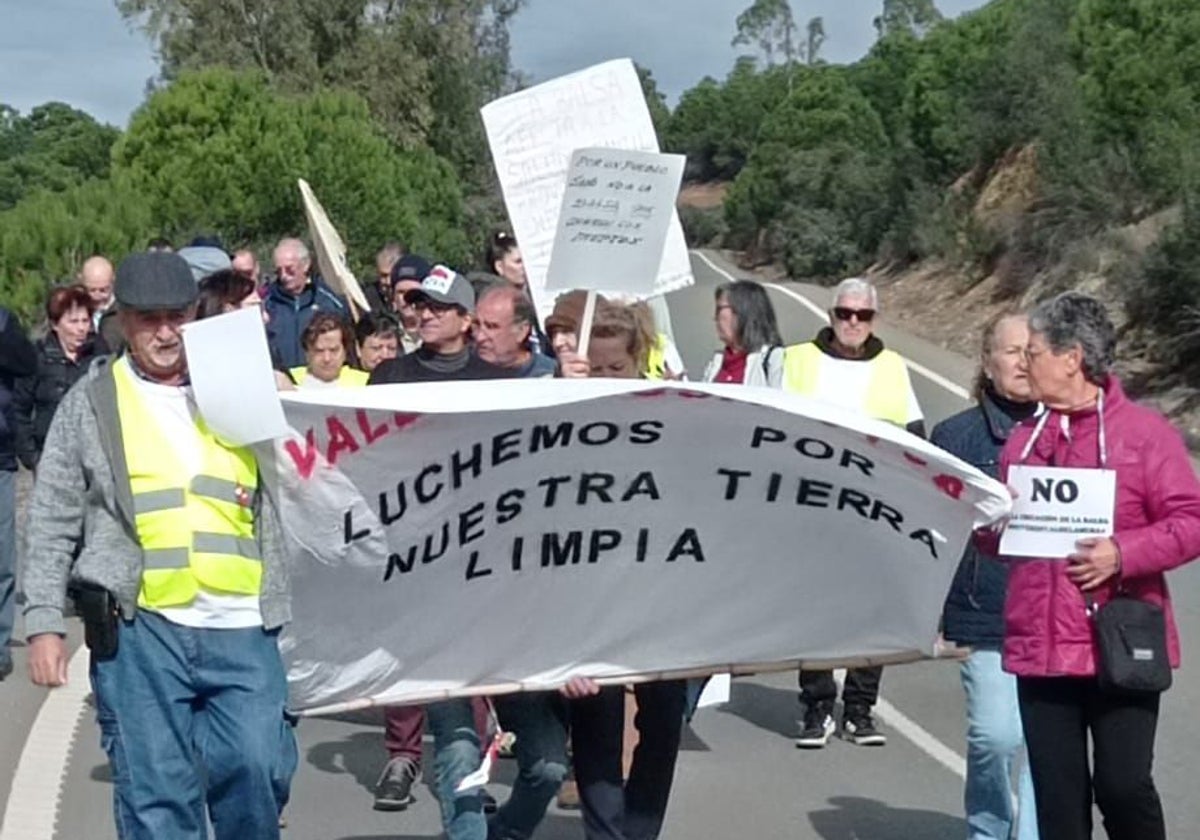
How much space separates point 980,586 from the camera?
21.0 ft

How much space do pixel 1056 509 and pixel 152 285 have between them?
236 centimetres

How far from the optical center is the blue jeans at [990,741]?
6387 mm

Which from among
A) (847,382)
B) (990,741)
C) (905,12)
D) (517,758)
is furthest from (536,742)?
(905,12)

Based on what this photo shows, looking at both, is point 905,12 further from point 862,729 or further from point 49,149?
point 862,729

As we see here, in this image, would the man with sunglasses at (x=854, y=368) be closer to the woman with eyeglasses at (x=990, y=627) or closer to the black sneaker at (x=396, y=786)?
the woman with eyeglasses at (x=990, y=627)

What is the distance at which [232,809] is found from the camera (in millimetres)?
5312

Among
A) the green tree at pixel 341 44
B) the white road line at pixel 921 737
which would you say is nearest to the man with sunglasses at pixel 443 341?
the white road line at pixel 921 737

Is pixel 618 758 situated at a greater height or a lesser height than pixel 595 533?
lesser

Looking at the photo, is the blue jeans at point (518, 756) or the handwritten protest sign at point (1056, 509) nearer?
the handwritten protest sign at point (1056, 509)

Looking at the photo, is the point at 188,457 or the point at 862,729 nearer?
the point at 188,457

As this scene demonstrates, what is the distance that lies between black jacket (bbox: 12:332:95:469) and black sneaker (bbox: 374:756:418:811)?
3657 mm

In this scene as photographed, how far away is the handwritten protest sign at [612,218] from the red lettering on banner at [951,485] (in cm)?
125

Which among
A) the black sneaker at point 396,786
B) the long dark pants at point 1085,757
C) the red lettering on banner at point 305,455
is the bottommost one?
the black sneaker at point 396,786

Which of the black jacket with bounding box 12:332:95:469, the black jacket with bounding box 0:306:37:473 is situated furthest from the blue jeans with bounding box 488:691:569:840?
the black jacket with bounding box 12:332:95:469
